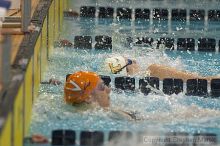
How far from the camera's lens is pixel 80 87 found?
4012 mm

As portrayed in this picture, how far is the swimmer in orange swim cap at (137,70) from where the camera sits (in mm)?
4879

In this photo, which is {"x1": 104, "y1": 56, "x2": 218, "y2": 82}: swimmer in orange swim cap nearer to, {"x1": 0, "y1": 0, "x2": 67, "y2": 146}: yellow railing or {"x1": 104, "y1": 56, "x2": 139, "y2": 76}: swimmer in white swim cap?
{"x1": 104, "y1": 56, "x2": 139, "y2": 76}: swimmer in white swim cap

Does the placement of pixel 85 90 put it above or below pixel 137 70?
below

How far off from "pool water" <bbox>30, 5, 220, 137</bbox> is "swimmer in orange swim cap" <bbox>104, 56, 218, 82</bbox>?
8.8 inches

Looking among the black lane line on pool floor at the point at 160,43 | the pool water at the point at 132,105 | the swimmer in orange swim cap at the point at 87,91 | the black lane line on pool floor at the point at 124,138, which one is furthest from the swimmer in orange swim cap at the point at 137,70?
the black lane line on pool floor at the point at 124,138

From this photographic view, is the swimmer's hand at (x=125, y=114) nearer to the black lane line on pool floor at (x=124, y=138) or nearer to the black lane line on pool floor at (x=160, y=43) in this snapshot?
the black lane line on pool floor at (x=124, y=138)

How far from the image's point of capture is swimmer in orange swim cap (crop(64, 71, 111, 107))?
13.2ft

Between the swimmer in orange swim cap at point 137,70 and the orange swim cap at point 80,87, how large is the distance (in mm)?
836

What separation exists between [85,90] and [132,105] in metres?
0.46

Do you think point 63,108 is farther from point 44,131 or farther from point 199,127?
point 199,127

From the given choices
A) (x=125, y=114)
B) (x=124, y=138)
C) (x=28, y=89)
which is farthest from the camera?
(x=125, y=114)

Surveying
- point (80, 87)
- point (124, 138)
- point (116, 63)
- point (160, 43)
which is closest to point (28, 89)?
point (80, 87)

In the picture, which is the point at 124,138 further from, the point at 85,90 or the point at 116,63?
the point at 116,63

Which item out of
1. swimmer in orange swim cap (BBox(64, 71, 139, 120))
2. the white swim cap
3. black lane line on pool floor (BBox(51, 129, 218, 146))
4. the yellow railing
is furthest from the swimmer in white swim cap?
black lane line on pool floor (BBox(51, 129, 218, 146))
